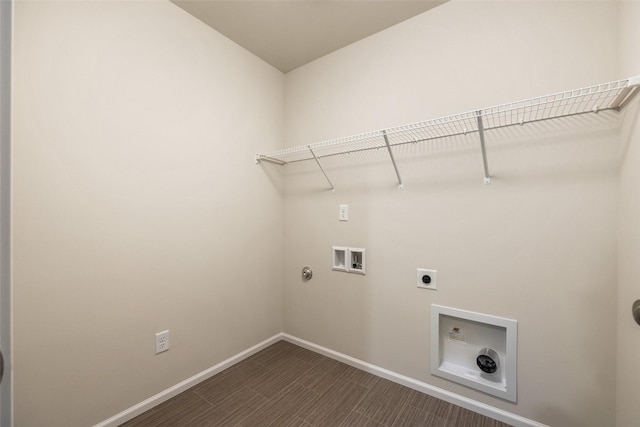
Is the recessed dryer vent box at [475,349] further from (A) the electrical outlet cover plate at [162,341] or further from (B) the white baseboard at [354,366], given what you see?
(A) the electrical outlet cover plate at [162,341]

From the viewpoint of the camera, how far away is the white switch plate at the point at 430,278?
167cm

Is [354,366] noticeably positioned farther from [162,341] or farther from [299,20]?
[299,20]

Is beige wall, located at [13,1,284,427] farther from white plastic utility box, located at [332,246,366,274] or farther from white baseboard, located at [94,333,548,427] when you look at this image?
white plastic utility box, located at [332,246,366,274]

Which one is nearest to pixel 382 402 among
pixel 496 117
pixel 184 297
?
pixel 184 297

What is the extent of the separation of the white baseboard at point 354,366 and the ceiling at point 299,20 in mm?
2420

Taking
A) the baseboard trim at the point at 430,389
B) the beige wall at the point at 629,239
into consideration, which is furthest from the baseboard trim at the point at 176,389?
the beige wall at the point at 629,239

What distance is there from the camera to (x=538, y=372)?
1.38m

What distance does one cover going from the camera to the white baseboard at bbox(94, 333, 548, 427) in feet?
4.72

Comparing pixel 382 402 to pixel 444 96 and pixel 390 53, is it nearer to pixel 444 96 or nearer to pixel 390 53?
pixel 444 96

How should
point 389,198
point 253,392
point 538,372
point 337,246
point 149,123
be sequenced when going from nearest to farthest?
point 538,372
point 149,123
point 253,392
point 389,198
point 337,246

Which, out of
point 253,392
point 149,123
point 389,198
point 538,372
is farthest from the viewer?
point 389,198

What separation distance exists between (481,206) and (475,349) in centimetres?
87

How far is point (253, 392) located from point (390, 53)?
2.48 meters

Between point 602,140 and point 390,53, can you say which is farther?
point 390,53
